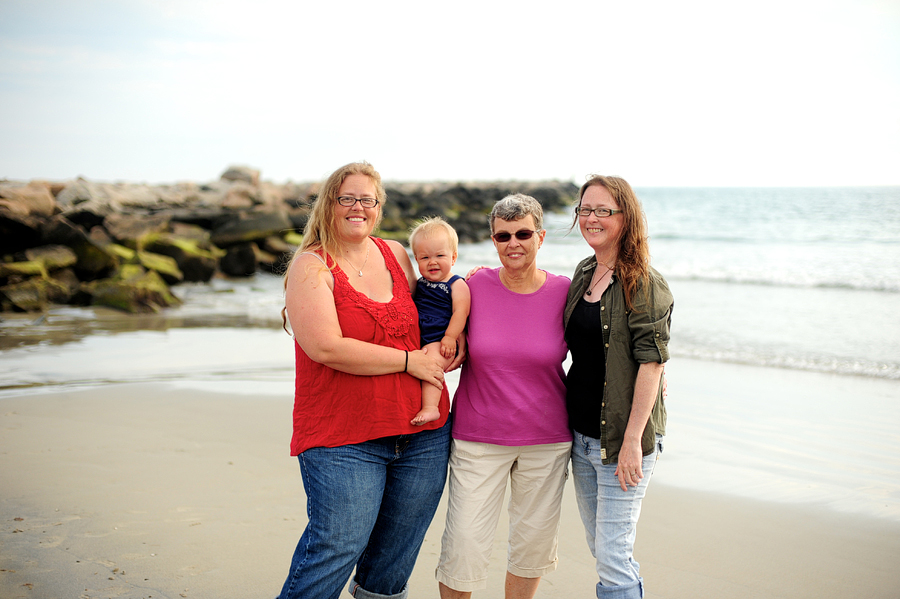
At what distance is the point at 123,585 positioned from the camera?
320cm

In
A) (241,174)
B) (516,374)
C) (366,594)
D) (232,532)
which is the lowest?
(232,532)

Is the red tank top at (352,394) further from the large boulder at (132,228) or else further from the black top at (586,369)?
the large boulder at (132,228)

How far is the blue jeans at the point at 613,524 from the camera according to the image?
2559 mm

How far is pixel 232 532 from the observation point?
12.5ft

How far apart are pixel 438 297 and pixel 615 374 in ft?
2.78

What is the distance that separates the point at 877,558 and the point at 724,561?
0.94 meters

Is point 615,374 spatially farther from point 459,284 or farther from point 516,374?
point 459,284

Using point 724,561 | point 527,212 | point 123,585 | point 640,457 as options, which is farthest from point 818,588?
point 123,585

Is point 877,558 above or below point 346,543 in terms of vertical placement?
below

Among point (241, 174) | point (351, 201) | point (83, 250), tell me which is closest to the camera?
point (351, 201)

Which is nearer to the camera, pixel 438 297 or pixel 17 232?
pixel 438 297

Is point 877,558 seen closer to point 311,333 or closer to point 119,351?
point 311,333

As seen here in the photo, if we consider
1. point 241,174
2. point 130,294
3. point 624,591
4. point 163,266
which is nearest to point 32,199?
point 163,266

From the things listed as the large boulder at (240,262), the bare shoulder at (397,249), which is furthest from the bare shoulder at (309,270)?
the large boulder at (240,262)
